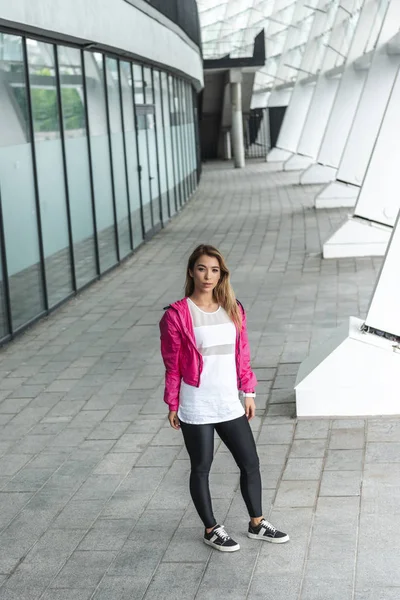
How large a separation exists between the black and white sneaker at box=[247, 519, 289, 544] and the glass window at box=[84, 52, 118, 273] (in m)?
10.6

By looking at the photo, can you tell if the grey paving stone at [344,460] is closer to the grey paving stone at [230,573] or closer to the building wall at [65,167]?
the grey paving stone at [230,573]

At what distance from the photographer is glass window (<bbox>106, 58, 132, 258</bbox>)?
55.3 ft

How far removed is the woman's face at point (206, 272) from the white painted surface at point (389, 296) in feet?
9.41

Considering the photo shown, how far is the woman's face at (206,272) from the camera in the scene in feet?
16.6

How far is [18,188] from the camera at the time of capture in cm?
→ 1152

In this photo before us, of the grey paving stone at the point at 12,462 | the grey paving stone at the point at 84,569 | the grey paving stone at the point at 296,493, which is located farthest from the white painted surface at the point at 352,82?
the grey paving stone at the point at 84,569

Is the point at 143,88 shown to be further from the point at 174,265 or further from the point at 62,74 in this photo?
the point at 62,74

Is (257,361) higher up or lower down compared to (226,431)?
lower down

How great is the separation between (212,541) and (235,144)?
141 ft

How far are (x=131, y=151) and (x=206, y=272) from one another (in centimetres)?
1401

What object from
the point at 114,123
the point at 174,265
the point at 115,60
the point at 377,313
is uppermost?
the point at 115,60

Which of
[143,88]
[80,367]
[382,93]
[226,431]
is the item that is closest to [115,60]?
→ [143,88]

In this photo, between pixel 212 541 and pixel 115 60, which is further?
pixel 115 60

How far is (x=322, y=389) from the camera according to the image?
7520mm
